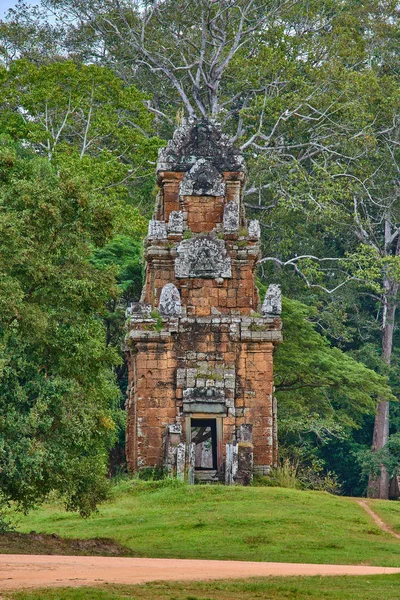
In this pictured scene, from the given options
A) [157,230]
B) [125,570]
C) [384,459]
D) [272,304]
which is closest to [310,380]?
[384,459]

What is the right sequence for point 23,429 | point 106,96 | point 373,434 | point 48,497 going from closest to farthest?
point 23,429, point 48,497, point 106,96, point 373,434

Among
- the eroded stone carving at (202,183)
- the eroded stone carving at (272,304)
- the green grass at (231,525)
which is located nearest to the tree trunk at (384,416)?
the eroded stone carving at (272,304)

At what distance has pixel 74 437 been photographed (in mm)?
21234

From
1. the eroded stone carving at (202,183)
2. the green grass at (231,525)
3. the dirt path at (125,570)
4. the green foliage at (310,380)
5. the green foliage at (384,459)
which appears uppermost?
the eroded stone carving at (202,183)

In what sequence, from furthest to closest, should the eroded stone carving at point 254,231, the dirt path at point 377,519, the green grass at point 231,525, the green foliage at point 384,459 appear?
1. the green foliage at point 384,459
2. the eroded stone carving at point 254,231
3. the dirt path at point 377,519
4. the green grass at point 231,525

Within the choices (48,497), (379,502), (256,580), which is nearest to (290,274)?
(379,502)

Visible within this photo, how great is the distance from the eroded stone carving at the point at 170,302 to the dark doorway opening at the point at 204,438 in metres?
2.82

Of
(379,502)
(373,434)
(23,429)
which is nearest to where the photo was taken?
(23,429)

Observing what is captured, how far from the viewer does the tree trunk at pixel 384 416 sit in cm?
4428

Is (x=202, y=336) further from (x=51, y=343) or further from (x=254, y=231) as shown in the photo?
(x=51, y=343)

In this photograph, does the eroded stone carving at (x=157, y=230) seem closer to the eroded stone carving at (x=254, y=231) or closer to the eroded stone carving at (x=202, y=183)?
the eroded stone carving at (x=202, y=183)

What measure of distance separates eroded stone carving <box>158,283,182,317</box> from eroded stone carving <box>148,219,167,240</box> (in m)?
1.28

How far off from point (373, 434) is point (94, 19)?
1916 cm

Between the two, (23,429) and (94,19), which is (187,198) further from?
(94,19)
